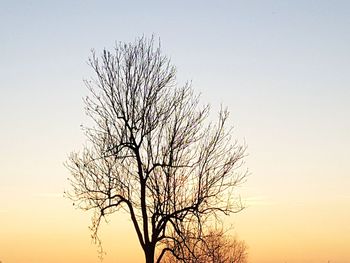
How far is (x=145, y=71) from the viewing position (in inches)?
1194

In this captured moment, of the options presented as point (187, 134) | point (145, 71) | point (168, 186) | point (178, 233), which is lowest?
point (178, 233)

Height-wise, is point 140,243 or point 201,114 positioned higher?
point 201,114

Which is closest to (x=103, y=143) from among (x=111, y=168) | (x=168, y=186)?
(x=111, y=168)

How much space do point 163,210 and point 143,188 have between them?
1223 mm

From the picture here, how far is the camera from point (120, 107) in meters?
30.1

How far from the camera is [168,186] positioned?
2983 centimetres

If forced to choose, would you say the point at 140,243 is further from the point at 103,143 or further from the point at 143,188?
the point at 103,143

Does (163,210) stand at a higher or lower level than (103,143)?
lower

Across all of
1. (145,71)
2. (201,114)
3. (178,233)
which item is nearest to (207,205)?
(178,233)

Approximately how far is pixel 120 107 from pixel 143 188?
350 cm

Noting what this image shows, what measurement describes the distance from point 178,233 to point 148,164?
10.1 feet

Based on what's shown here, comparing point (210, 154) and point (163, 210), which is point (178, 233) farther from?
point (210, 154)

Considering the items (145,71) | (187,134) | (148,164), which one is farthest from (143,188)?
(145,71)

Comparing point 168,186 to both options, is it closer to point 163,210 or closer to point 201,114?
point 163,210
